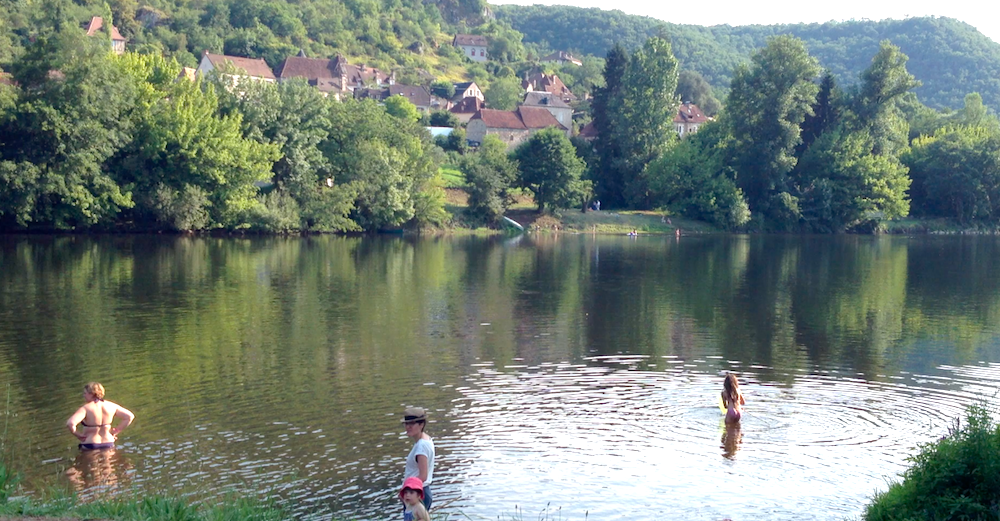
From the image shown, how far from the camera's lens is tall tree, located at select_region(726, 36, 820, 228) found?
322 ft

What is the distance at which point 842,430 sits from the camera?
2062 cm

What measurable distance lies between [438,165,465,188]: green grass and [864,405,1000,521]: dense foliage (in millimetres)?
81490

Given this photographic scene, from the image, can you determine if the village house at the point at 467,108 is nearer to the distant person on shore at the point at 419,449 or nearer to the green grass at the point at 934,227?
the green grass at the point at 934,227

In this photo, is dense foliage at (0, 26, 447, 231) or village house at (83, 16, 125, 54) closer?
dense foliage at (0, 26, 447, 231)

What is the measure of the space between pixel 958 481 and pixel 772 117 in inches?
3589

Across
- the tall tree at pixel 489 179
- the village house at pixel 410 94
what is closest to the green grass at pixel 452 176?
the tall tree at pixel 489 179

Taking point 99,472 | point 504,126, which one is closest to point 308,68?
point 504,126

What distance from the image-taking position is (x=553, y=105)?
167875mm

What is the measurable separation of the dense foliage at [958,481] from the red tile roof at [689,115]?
147824mm

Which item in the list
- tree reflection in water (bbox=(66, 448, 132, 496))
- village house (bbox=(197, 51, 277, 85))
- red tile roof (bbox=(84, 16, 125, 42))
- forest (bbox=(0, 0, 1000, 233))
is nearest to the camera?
tree reflection in water (bbox=(66, 448, 132, 496))

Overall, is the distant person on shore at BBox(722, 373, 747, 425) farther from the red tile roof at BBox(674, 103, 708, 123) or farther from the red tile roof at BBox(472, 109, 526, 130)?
the red tile roof at BBox(674, 103, 708, 123)

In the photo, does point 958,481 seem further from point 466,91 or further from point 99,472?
point 466,91

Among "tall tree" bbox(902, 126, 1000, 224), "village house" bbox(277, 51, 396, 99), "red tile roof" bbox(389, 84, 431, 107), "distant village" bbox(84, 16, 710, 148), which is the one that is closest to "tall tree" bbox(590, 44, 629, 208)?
"distant village" bbox(84, 16, 710, 148)

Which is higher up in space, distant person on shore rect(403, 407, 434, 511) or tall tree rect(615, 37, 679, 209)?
tall tree rect(615, 37, 679, 209)
